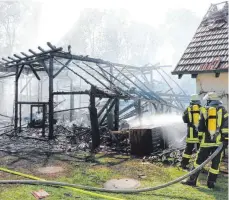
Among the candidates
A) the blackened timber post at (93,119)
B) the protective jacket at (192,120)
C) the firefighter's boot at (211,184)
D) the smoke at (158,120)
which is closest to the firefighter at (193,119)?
the protective jacket at (192,120)

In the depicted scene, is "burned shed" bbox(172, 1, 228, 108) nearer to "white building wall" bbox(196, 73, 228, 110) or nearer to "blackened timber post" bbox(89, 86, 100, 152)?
"white building wall" bbox(196, 73, 228, 110)

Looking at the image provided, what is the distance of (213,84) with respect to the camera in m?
7.90

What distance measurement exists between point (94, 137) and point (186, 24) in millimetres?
40485

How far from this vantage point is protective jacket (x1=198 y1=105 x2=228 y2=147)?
17.7 ft

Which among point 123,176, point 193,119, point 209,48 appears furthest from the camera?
point 209,48

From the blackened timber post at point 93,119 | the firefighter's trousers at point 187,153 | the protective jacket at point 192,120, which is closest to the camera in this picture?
the protective jacket at point 192,120

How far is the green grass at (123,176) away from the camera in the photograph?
5.00m

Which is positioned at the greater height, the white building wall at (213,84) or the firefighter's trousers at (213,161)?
the white building wall at (213,84)

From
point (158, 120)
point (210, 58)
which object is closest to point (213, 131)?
point (210, 58)

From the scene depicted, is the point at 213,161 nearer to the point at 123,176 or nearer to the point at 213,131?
the point at 213,131

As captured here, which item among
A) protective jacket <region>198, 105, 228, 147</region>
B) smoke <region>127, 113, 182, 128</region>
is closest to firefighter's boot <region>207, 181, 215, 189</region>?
protective jacket <region>198, 105, 228, 147</region>

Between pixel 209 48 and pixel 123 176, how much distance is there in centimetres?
550

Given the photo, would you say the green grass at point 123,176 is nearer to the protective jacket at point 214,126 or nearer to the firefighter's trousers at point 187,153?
the firefighter's trousers at point 187,153

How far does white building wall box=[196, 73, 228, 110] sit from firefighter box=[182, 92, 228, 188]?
235 cm
